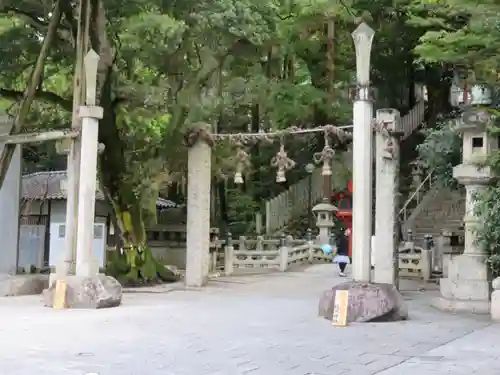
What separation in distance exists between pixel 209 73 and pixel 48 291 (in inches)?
356

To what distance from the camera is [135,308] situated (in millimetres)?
14680

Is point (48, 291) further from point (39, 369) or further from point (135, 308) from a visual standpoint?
point (39, 369)

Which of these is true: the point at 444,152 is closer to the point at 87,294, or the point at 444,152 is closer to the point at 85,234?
the point at 85,234

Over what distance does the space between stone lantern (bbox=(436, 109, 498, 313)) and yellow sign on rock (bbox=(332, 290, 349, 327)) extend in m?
3.43

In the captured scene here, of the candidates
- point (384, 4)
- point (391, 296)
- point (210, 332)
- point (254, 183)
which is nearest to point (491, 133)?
point (391, 296)

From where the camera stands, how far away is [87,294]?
14.6 metres

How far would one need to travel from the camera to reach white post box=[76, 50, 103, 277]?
14.9 metres

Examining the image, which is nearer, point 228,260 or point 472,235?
point 472,235

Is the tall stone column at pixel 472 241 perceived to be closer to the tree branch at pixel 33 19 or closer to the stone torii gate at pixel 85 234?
the stone torii gate at pixel 85 234

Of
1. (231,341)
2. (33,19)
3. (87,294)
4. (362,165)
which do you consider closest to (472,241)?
(362,165)

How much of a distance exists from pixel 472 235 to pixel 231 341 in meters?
6.64

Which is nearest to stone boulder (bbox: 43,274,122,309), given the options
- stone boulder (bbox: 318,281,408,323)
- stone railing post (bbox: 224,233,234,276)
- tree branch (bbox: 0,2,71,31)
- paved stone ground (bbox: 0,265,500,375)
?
paved stone ground (bbox: 0,265,500,375)

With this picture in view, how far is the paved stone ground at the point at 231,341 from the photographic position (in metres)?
8.37

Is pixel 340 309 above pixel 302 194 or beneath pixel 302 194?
beneath
